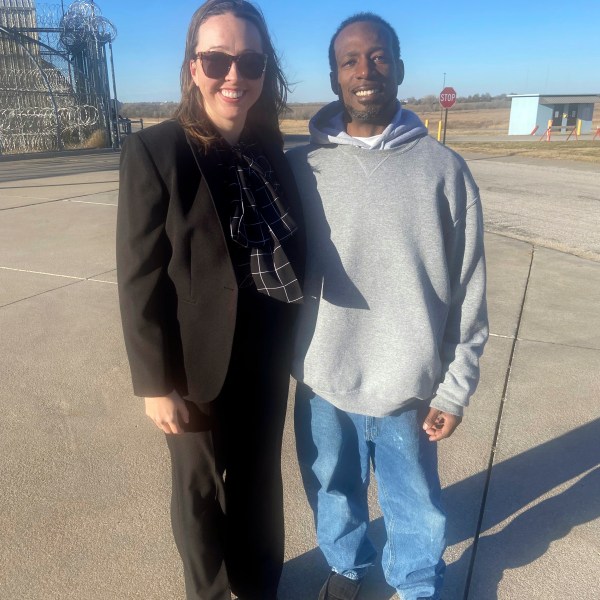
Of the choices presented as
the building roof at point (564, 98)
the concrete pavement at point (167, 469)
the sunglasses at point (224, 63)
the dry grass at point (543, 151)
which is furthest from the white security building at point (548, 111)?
the sunglasses at point (224, 63)

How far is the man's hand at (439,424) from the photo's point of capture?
1889 mm

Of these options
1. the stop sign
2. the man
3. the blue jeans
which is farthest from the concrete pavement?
the stop sign

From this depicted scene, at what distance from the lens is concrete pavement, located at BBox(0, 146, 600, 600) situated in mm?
2262

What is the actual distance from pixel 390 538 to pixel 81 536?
120 cm

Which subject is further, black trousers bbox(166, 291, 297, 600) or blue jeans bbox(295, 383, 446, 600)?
blue jeans bbox(295, 383, 446, 600)

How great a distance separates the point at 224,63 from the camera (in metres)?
1.67

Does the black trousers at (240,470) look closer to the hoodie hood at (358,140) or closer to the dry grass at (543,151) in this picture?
the hoodie hood at (358,140)

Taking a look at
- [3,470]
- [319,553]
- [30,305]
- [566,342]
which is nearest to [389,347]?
[319,553]

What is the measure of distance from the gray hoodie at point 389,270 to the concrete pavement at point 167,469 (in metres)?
0.89

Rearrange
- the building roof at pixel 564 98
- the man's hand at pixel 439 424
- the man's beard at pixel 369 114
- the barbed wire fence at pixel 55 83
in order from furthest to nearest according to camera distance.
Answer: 1. the building roof at pixel 564 98
2. the barbed wire fence at pixel 55 83
3. the man's hand at pixel 439 424
4. the man's beard at pixel 369 114

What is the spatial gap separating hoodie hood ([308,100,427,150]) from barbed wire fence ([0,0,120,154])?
57.0 feet

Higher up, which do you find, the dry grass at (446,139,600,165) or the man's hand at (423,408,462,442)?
the man's hand at (423,408,462,442)

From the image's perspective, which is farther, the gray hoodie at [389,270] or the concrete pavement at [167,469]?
the concrete pavement at [167,469]

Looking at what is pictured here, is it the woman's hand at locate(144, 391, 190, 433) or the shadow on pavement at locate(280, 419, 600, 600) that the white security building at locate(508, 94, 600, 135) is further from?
the woman's hand at locate(144, 391, 190, 433)
